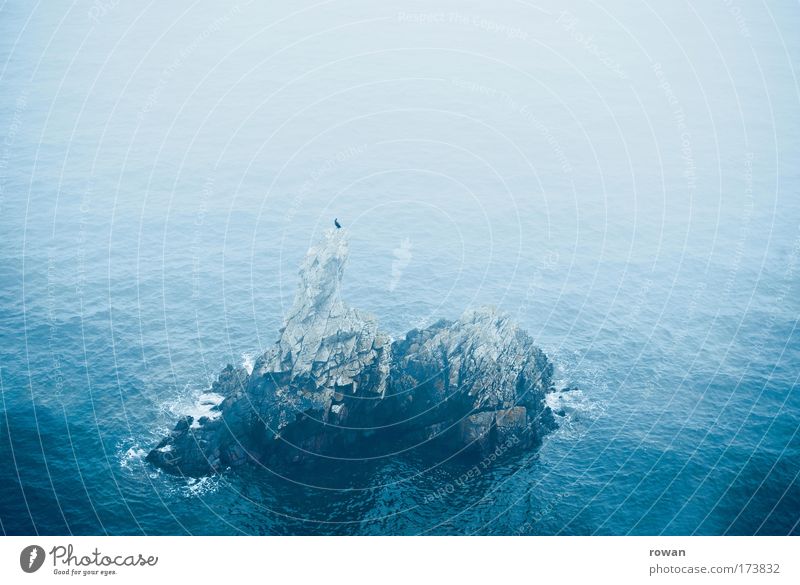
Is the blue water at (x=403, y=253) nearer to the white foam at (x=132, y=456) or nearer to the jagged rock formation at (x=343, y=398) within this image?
the white foam at (x=132, y=456)

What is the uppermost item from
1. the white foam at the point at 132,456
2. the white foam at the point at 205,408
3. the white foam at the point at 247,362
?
the white foam at the point at 247,362

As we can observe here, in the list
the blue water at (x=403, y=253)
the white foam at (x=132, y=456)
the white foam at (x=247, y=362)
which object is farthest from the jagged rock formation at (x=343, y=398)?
the white foam at (x=247, y=362)

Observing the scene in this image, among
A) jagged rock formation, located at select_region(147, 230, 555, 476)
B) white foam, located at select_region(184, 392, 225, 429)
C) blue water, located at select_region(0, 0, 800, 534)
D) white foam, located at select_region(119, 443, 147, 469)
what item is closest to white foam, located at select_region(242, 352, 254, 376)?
blue water, located at select_region(0, 0, 800, 534)

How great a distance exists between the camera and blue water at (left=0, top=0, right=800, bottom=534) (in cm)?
9025

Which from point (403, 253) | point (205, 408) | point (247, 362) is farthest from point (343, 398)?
point (403, 253)

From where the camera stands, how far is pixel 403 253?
5512 inches

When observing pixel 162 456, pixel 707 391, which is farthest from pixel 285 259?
pixel 707 391

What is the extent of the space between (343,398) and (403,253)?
47.8 metres

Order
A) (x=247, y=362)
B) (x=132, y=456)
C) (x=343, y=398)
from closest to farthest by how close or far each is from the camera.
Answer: (x=132, y=456)
(x=343, y=398)
(x=247, y=362)

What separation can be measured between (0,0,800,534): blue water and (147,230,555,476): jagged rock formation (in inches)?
145

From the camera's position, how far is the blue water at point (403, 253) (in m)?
90.2

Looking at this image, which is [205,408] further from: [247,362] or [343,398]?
[343,398]

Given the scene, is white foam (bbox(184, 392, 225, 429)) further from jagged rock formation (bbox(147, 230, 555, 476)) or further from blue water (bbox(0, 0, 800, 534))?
blue water (bbox(0, 0, 800, 534))

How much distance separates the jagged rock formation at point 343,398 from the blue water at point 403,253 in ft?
12.1
